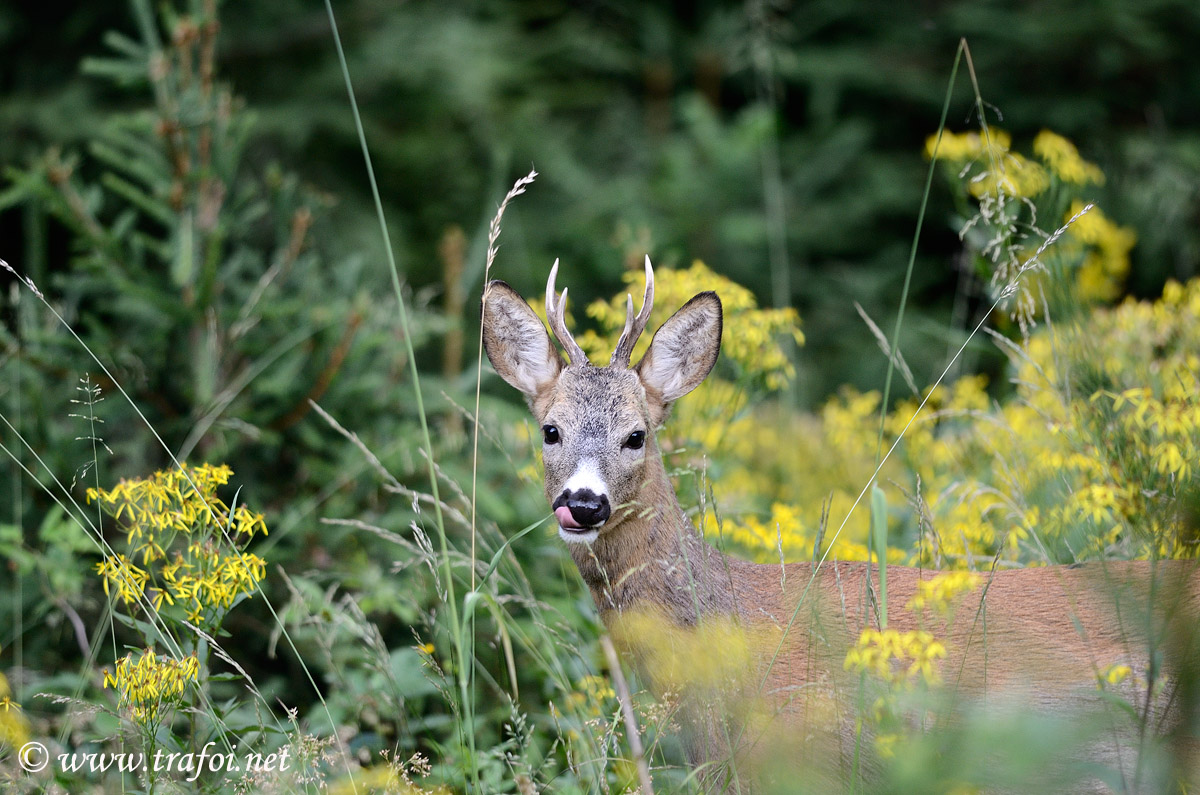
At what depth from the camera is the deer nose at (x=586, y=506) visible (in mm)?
2744

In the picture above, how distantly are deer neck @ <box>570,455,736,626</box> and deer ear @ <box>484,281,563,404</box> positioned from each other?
483mm

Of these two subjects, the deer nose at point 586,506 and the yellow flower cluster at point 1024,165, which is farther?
the yellow flower cluster at point 1024,165

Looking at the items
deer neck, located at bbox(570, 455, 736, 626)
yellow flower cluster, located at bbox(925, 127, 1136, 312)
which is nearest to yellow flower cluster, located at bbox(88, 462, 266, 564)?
deer neck, located at bbox(570, 455, 736, 626)

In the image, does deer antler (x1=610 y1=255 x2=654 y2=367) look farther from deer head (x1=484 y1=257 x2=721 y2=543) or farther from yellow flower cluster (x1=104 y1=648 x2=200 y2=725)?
yellow flower cluster (x1=104 y1=648 x2=200 y2=725)

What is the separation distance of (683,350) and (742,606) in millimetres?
795

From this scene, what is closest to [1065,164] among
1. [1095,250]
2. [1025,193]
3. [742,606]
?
[1025,193]

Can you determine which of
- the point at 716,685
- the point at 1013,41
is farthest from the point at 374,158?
the point at 716,685

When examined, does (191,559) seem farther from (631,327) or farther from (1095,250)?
(1095,250)

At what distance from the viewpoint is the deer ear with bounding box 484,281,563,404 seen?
3.23 meters

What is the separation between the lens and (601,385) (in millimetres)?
3129

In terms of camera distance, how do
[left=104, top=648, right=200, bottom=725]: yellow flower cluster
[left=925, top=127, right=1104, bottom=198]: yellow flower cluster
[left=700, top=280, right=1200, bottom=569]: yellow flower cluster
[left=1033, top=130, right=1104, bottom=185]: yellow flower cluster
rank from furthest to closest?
[left=1033, top=130, right=1104, bottom=185]: yellow flower cluster → [left=925, top=127, right=1104, bottom=198]: yellow flower cluster → [left=700, top=280, right=1200, bottom=569]: yellow flower cluster → [left=104, top=648, right=200, bottom=725]: yellow flower cluster

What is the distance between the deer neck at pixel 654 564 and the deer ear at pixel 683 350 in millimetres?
258

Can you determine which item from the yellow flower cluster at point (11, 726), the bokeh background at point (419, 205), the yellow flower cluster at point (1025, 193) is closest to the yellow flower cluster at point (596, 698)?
the bokeh background at point (419, 205)

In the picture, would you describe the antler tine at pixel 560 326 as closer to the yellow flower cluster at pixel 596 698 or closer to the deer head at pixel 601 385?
the deer head at pixel 601 385
